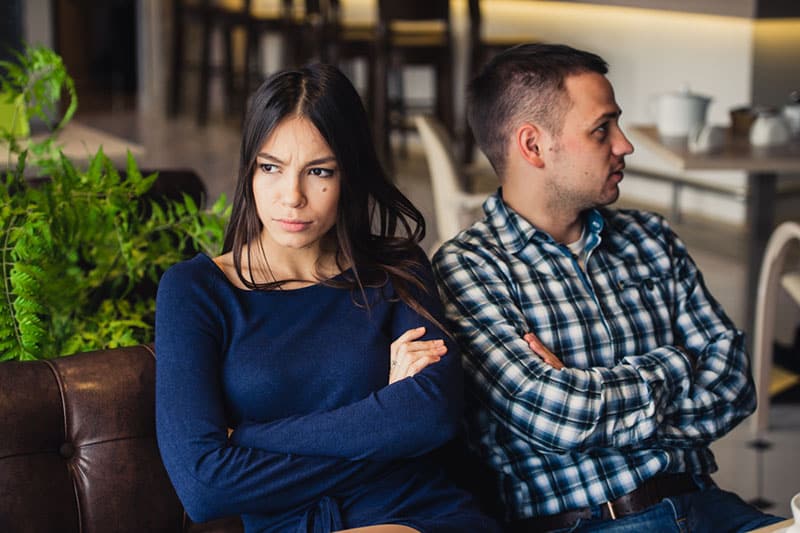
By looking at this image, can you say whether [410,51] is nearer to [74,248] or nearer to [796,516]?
[74,248]

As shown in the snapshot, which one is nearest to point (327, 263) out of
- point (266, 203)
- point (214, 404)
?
point (266, 203)

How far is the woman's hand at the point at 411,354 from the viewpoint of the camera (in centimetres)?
→ 166

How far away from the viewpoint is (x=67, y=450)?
5.50 feet

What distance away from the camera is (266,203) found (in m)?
1.68

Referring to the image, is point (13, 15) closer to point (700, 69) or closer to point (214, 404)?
point (700, 69)

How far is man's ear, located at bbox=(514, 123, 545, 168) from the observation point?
200 cm

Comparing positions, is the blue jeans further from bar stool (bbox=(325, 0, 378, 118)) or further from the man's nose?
bar stool (bbox=(325, 0, 378, 118))

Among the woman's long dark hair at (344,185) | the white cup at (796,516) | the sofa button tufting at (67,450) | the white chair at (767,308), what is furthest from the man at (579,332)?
the white chair at (767,308)

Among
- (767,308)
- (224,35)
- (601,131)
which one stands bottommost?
(767,308)

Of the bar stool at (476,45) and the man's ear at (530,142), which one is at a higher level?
the bar stool at (476,45)

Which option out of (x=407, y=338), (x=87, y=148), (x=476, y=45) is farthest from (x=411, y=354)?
(x=476, y=45)

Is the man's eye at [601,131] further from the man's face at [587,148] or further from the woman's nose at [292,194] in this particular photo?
the woman's nose at [292,194]

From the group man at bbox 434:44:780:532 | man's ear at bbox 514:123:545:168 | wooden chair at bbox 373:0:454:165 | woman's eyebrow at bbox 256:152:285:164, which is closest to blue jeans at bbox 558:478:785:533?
man at bbox 434:44:780:532

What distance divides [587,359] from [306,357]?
0.51 m
